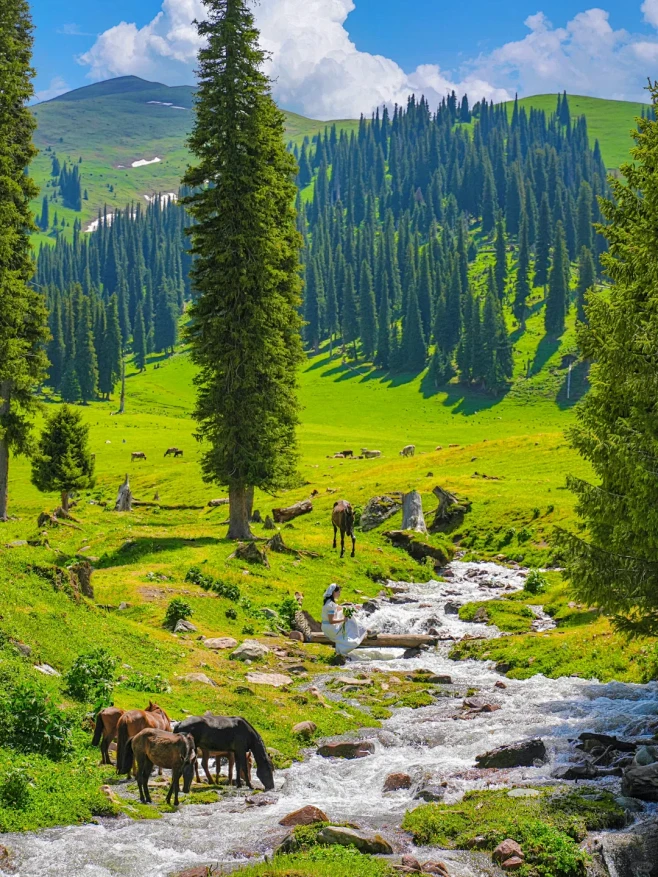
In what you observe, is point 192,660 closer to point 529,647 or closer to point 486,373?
point 529,647

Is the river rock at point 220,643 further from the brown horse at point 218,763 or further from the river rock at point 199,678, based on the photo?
the brown horse at point 218,763

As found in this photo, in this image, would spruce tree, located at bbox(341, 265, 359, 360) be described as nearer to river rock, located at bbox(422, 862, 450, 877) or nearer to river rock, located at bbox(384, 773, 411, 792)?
river rock, located at bbox(384, 773, 411, 792)

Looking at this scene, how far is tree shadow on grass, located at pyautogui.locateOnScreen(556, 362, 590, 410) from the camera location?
143 m

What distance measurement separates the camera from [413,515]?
1759 inches

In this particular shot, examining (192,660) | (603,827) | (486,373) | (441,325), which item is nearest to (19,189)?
(192,660)

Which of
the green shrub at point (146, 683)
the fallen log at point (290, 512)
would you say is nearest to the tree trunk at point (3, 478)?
the fallen log at point (290, 512)

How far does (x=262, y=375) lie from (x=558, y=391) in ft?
381

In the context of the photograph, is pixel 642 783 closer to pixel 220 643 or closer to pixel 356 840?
pixel 356 840

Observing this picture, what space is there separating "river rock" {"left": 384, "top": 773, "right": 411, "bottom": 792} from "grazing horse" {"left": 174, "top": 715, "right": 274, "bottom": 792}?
212cm

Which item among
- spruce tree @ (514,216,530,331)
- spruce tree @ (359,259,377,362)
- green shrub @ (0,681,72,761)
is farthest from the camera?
spruce tree @ (514,216,530,331)

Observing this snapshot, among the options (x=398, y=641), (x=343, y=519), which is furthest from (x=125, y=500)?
(x=398, y=641)

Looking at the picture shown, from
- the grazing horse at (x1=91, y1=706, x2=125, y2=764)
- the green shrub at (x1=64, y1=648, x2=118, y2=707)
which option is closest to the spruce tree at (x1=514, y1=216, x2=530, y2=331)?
the green shrub at (x1=64, y1=648, x2=118, y2=707)

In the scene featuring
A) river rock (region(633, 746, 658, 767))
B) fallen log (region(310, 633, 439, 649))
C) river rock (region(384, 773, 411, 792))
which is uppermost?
river rock (region(633, 746, 658, 767))

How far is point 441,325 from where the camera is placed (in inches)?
6580
